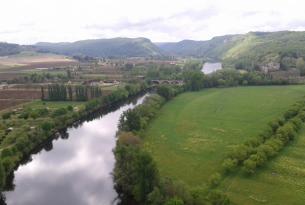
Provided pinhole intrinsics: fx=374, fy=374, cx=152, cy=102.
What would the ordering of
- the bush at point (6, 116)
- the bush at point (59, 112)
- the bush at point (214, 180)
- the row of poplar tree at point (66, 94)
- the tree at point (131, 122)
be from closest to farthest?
1. the bush at point (214, 180)
2. the tree at point (131, 122)
3. the bush at point (6, 116)
4. the bush at point (59, 112)
5. the row of poplar tree at point (66, 94)

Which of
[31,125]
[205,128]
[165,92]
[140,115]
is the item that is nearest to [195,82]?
[165,92]

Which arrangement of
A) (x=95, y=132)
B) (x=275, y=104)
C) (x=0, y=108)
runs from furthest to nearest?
(x=0, y=108) → (x=275, y=104) → (x=95, y=132)

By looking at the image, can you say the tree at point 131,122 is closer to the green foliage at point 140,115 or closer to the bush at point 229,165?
the green foliage at point 140,115

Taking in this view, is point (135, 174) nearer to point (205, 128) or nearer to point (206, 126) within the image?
point (205, 128)

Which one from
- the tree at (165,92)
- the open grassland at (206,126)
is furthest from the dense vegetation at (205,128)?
the tree at (165,92)

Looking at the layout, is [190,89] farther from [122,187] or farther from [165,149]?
[122,187]

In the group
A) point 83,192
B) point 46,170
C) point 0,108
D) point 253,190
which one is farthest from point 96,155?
point 0,108
